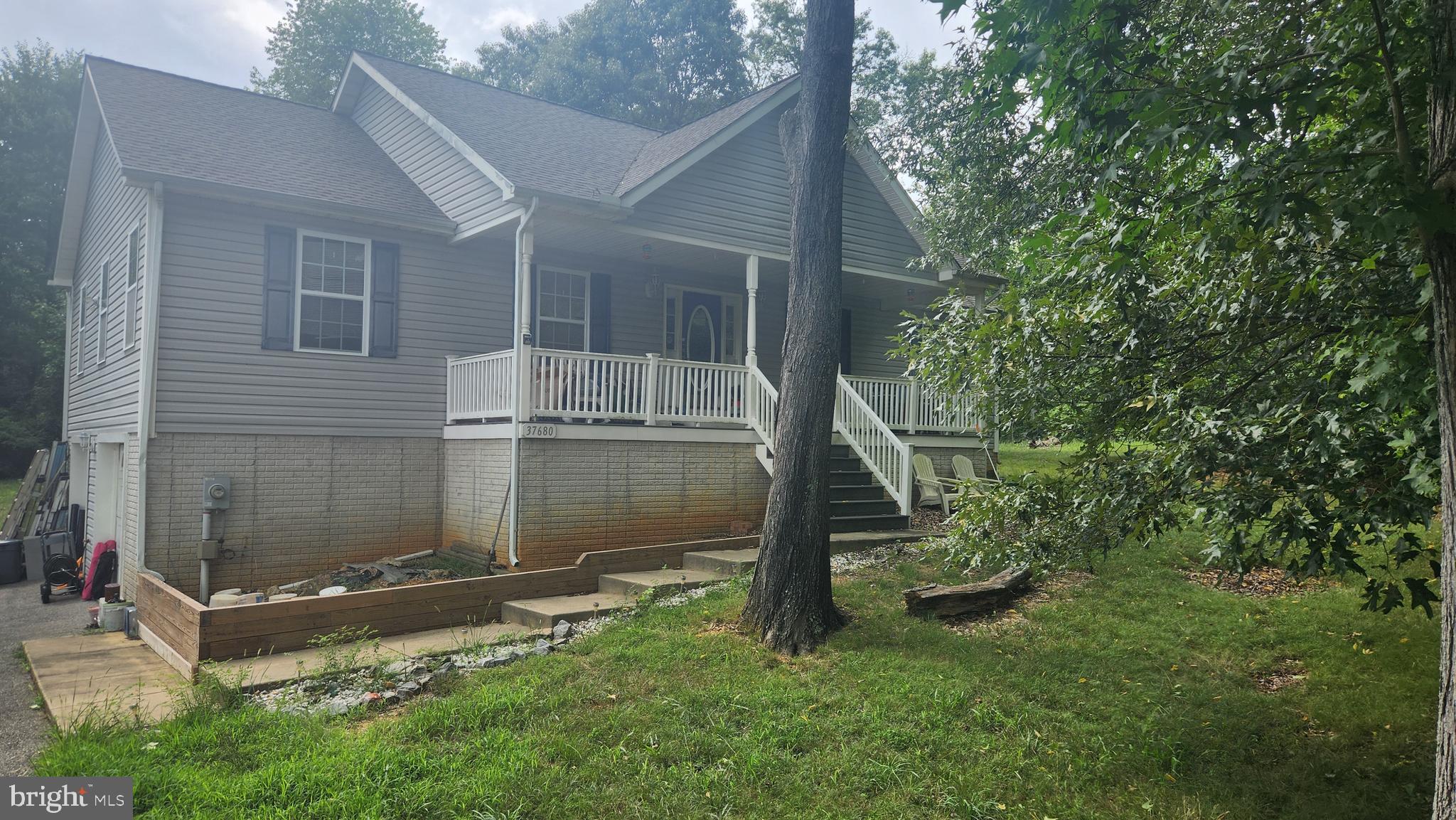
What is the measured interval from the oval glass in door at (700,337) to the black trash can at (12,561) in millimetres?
10384

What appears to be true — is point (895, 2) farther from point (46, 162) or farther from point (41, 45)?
point (41, 45)

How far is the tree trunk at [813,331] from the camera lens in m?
6.79

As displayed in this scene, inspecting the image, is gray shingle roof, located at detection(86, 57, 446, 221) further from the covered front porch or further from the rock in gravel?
the rock in gravel

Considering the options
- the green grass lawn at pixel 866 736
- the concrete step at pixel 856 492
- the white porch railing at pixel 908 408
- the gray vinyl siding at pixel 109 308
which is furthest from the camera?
the white porch railing at pixel 908 408

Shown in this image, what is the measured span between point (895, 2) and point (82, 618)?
10726mm

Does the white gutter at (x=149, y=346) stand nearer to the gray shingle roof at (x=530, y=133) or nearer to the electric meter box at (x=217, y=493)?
the electric meter box at (x=217, y=493)

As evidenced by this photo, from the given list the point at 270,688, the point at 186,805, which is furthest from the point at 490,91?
the point at 186,805

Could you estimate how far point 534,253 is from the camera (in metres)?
12.0

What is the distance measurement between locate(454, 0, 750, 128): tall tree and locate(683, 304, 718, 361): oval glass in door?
18559 mm

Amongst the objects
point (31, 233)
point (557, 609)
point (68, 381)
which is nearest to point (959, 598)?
point (557, 609)

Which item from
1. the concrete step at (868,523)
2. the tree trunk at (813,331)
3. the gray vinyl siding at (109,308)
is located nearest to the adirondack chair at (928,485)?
the concrete step at (868,523)

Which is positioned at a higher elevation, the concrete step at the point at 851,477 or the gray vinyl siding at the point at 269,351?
the gray vinyl siding at the point at 269,351

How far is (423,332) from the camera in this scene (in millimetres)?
11109

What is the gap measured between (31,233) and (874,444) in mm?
29068
